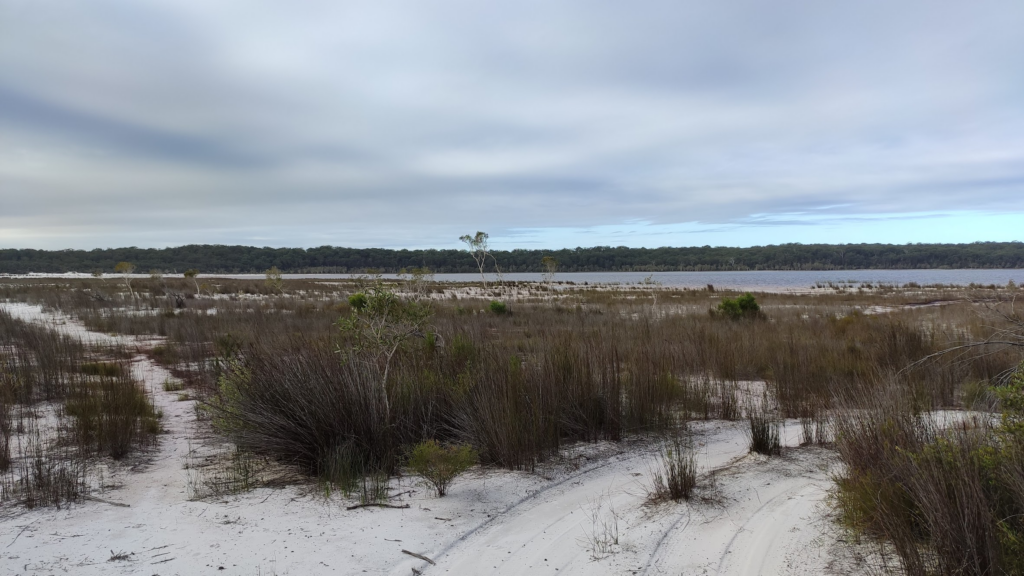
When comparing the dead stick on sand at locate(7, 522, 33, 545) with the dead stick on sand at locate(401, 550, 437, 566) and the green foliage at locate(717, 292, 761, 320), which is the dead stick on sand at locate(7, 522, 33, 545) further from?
the green foliage at locate(717, 292, 761, 320)

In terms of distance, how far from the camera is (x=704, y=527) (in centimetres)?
392

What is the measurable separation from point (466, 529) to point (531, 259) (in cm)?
14294

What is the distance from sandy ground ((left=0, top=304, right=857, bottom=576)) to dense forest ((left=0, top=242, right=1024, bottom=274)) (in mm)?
94352

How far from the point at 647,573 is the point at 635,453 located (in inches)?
101

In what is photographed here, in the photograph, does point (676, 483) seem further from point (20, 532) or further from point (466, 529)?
point (20, 532)

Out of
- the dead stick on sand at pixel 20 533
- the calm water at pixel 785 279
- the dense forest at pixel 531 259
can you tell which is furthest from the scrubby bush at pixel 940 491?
the dense forest at pixel 531 259

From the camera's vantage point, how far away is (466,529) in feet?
13.1

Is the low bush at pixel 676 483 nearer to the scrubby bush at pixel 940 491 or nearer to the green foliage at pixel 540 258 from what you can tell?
the scrubby bush at pixel 940 491

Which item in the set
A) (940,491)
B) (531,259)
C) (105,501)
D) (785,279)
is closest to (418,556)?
(105,501)

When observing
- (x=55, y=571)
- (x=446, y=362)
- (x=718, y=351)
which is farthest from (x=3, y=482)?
(x=718, y=351)

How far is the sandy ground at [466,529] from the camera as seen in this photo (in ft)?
11.2

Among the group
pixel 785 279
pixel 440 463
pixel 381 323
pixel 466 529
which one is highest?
pixel 381 323

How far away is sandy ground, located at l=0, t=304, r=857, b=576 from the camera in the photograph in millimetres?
3406

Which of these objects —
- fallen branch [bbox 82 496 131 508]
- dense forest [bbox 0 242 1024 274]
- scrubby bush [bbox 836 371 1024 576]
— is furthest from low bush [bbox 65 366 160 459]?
dense forest [bbox 0 242 1024 274]
